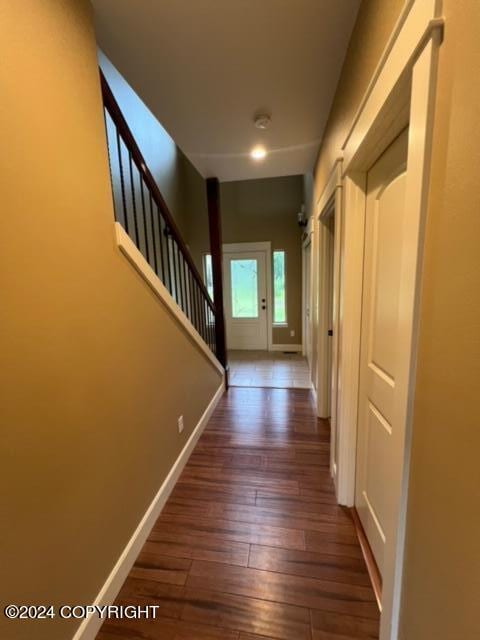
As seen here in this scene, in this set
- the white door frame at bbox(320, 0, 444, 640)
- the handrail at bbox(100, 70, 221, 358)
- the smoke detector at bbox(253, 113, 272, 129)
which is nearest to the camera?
the white door frame at bbox(320, 0, 444, 640)

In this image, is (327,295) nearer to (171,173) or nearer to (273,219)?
(273,219)

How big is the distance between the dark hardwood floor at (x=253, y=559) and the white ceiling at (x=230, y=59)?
2.51 metres

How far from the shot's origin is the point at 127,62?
1.46 m

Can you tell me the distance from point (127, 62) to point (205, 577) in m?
2.59

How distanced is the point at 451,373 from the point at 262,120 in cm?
203

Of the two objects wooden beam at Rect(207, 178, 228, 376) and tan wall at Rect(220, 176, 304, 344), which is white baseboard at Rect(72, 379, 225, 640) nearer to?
wooden beam at Rect(207, 178, 228, 376)

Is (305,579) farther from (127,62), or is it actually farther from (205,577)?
(127,62)

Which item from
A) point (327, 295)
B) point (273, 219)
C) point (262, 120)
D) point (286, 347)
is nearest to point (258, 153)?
point (262, 120)

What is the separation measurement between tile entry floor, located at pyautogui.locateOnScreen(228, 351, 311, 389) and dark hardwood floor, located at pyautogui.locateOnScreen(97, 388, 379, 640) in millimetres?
1476

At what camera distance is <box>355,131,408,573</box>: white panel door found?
1.11 meters

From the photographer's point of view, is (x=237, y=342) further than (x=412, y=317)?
Yes

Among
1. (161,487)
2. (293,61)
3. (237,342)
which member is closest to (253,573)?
(161,487)

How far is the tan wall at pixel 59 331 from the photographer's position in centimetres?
80
